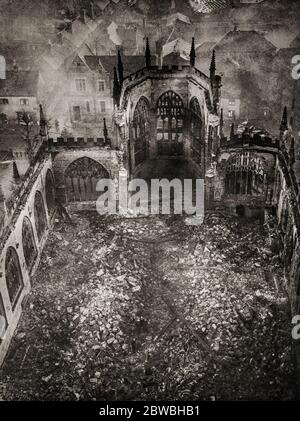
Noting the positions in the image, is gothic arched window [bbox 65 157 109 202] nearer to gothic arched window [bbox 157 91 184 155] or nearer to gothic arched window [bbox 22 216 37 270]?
gothic arched window [bbox 157 91 184 155]

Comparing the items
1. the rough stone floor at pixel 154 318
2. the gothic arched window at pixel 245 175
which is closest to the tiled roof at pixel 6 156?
the rough stone floor at pixel 154 318

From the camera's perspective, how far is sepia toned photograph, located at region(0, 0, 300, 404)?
2786cm

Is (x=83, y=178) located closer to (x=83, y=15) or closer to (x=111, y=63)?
(x=111, y=63)

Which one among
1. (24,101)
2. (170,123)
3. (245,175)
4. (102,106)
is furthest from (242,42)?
(24,101)

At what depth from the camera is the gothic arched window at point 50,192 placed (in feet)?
132

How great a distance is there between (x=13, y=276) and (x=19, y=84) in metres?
35.0

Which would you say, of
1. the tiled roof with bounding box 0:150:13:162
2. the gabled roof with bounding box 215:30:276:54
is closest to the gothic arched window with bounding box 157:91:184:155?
the tiled roof with bounding box 0:150:13:162

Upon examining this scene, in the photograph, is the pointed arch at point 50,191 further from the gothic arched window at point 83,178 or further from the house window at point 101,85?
the house window at point 101,85

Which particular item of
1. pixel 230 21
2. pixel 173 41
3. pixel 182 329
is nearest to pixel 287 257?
pixel 182 329

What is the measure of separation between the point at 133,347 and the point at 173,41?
47290 mm

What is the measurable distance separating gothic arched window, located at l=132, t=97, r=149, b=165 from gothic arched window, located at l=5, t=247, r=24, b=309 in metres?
17.6

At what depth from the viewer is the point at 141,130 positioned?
146 ft
